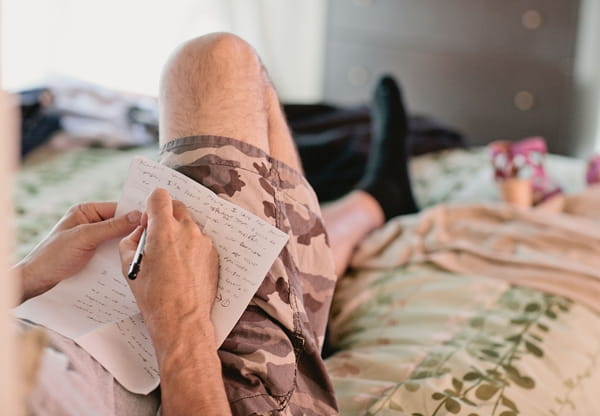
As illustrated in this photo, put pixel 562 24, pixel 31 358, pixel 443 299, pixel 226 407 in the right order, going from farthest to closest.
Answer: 1. pixel 562 24
2. pixel 443 299
3. pixel 226 407
4. pixel 31 358

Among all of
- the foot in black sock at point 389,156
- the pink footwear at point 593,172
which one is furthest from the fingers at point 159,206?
the pink footwear at point 593,172

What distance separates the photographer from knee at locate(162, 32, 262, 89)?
0.91 m

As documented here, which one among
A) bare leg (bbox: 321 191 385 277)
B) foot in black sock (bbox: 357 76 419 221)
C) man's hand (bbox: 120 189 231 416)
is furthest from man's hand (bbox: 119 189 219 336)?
foot in black sock (bbox: 357 76 419 221)

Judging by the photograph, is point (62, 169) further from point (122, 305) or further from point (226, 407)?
point (226, 407)

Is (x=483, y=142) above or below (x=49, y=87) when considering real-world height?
below

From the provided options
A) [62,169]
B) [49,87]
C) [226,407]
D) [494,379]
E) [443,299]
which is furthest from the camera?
[49,87]

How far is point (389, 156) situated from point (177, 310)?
1042 mm

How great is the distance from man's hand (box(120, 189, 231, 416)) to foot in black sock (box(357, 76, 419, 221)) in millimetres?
882

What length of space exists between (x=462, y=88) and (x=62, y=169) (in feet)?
5.16

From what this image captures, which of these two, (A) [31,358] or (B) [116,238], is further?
(B) [116,238]

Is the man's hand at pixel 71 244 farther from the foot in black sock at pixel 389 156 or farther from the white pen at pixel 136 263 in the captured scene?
the foot in black sock at pixel 389 156

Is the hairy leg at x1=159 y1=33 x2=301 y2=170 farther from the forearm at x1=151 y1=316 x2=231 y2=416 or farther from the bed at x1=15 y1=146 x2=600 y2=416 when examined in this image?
the bed at x1=15 y1=146 x2=600 y2=416

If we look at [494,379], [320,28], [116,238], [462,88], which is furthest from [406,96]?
[116,238]

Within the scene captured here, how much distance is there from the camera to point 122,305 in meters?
0.86
